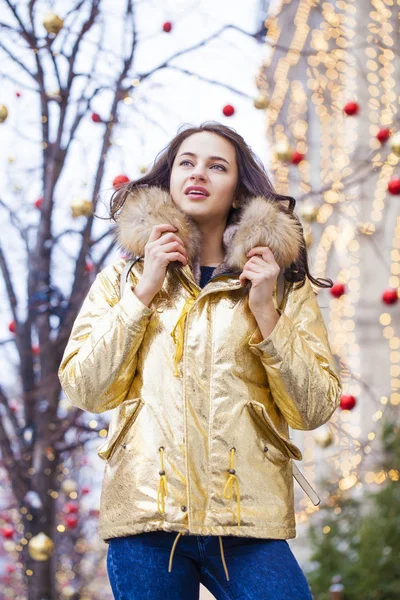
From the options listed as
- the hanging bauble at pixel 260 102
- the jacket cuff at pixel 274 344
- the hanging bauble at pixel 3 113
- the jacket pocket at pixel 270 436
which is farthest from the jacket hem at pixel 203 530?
the hanging bauble at pixel 260 102

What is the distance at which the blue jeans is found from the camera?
203cm

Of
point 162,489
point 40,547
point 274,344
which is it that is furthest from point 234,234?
point 40,547

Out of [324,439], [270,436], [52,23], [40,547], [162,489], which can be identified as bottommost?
[40,547]

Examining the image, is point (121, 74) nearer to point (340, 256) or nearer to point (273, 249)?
point (273, 249)

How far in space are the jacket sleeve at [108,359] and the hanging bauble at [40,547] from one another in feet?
5.20

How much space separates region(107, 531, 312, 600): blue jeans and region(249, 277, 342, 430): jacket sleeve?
341 millimetres

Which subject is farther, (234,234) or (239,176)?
(239,176)

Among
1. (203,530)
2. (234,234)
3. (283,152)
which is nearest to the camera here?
(203,530)

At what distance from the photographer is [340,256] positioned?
10.9 meters

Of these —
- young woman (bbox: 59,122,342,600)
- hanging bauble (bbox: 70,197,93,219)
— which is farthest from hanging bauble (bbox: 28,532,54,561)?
young woman (bbox: 59,122,342,600)

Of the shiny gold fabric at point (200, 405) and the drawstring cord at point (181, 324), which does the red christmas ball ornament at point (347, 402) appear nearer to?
the shiny gold fabric at point (200, 405)

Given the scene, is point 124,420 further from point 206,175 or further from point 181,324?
point 206,175

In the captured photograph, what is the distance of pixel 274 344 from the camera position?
6.92ft

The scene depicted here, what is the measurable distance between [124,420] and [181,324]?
291mm
